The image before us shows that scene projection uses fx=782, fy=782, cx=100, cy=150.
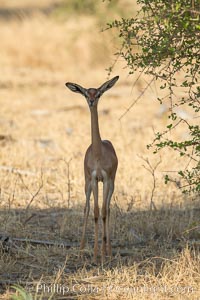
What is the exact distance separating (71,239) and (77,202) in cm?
141

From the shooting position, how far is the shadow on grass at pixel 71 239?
6.57 meters

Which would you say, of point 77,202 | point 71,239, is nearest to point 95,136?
point 71,239

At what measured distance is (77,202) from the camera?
8938 millimetres

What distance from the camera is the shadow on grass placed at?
Result: 6.57 meters

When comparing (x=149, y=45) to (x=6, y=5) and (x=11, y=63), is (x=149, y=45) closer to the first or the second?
(x=11, y=63)

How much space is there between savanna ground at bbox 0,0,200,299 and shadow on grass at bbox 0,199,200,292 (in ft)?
0.04

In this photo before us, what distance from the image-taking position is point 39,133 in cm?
1295

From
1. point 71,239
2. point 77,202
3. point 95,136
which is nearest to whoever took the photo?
point 95,136

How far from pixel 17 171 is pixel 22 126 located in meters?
3.53

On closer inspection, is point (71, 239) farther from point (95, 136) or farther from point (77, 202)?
point (77, 202)

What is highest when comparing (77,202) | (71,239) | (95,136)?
(95,136)

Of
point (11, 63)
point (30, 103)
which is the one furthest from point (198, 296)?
point (11, 63)

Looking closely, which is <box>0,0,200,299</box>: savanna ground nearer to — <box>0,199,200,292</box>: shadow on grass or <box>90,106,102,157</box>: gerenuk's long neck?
<box>0,199,200,292</box>: shadow on grass

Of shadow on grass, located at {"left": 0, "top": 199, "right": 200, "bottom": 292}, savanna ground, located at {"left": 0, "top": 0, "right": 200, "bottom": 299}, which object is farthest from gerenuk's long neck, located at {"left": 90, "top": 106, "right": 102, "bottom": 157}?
shadow on grass, located at {"left": 0, "top": 199, "right": 200, "bottom": 292}
